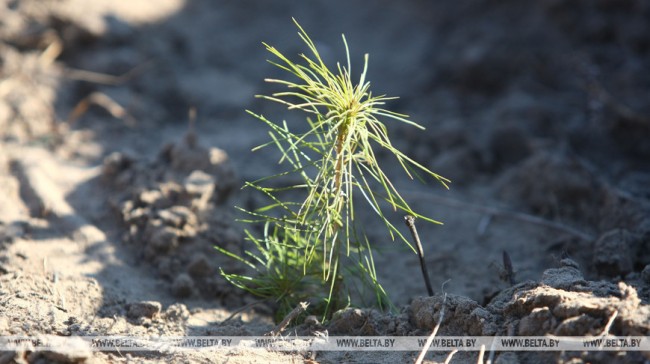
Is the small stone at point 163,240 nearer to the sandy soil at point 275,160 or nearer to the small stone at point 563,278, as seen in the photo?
the sandy soil at point 275,160

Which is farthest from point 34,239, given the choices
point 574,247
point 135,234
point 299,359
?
point 574,247

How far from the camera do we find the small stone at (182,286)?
2.42 m

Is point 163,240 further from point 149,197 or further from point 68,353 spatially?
point 68,353

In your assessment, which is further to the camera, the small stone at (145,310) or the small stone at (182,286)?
the small stone at (182,286)

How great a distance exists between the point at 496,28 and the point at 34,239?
3.12 metres

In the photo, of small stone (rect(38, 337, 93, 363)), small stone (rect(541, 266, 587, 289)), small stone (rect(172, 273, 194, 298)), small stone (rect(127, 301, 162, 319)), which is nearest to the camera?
small stone (rect(38, 337, 93, 363))

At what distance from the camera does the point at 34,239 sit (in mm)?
2488

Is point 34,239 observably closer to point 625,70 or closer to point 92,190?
point 92,190

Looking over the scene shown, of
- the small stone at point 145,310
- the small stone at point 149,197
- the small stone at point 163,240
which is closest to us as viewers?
the small stone at point 145,310

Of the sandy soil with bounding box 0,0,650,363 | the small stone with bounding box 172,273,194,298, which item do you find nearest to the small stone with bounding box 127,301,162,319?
the sandy soil with bounding box 0,0,650,363

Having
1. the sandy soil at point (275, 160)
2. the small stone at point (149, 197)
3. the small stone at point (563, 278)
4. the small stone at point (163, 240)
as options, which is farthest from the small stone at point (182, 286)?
the small stone at point (563, 278)

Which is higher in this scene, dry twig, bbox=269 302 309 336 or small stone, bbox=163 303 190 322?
small stone, bbox=163 303 190 322

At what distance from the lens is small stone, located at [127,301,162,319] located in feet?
7.13

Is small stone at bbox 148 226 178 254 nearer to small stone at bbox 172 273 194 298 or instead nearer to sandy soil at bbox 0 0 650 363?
sandy soil at bbox 0 0 650 363
